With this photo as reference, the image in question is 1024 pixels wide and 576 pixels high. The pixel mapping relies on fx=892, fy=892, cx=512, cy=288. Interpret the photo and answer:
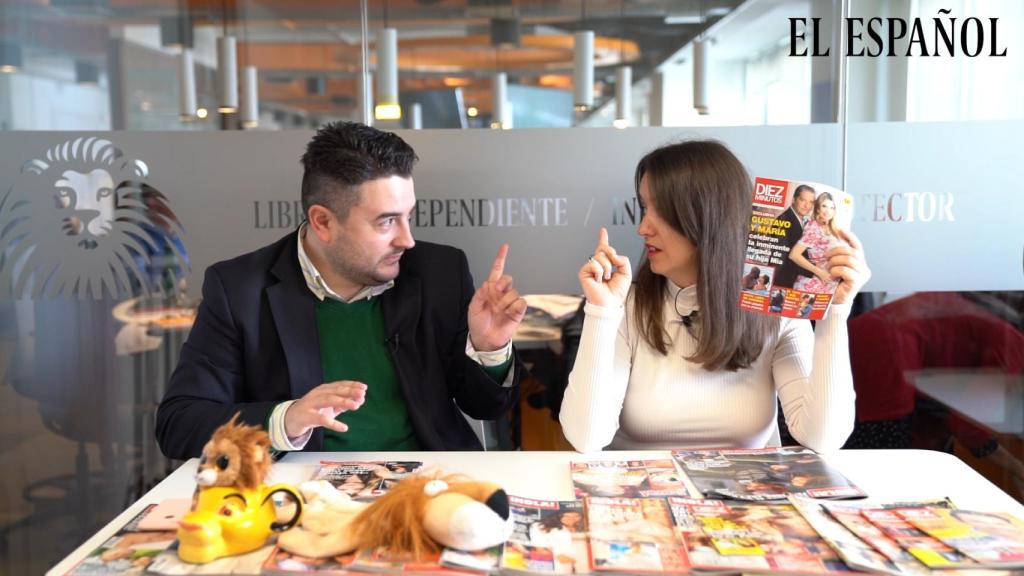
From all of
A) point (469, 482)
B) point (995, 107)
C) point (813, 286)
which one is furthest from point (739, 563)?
point (995, 107)

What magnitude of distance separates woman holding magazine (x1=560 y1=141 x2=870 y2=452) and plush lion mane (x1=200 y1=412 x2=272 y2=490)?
2.80 ft

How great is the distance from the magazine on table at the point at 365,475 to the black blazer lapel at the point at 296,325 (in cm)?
39

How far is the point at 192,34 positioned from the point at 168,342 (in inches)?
38.3

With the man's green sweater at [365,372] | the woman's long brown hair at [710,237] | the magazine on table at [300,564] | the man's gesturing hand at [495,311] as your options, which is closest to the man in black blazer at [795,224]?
the woman's long brown hair at [710,237]

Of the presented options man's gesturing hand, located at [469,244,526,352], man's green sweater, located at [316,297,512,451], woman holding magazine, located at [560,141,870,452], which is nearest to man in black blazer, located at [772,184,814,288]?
woman holding magazine, located at [560,141,870,452]

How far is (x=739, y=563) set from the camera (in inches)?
51.8

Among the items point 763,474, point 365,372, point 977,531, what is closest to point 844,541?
point 977,531

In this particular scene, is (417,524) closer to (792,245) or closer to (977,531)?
(977,531)

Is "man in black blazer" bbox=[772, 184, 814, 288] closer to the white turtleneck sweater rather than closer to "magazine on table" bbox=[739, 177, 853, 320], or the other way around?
"magazine on table" bbox=[739, 177, 853, 320]

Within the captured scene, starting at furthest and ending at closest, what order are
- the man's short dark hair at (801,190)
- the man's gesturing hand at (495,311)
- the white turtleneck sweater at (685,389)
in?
the man's gesturing hand at (495,311)
the white turtleneck sweater at (685,389)
the man's short dark hair at (801,190)

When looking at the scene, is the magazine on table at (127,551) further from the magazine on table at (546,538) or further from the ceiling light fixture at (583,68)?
the ceiling light fixture at (583,68)

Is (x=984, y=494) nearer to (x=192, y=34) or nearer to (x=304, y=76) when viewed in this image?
(x=304, y=76)

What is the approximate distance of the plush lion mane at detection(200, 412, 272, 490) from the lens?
134 cm

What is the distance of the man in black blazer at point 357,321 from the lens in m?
2.18
